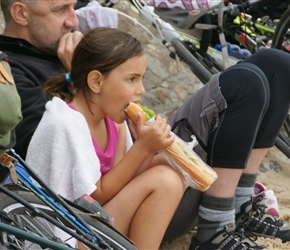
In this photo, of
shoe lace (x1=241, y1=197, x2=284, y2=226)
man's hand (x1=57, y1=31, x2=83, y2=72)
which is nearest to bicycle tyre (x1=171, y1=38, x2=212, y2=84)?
shoe lace (x1=241, y1=197, x2=284, y2=226)

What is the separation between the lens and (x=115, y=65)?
2.33 meters

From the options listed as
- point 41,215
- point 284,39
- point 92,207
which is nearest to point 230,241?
point 92,207

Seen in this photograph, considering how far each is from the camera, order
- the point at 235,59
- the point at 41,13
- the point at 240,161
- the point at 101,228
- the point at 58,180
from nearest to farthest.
A: the point at 101,228 → the point at 58,180 → the point at 240,161 → the point at 41,13 → the point at 235,59

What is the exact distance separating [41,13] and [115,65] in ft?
2.00

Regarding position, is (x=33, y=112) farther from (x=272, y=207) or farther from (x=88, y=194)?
(x=272, y=207)

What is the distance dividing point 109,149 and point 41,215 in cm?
75

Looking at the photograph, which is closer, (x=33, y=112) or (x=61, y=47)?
(x=33, y=112)

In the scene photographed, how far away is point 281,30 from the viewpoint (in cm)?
392

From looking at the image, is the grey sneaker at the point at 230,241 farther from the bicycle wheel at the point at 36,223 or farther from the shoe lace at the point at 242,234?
the bicycle wheel at the point at 36,223

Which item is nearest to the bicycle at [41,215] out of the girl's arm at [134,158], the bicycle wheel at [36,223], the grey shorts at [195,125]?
the bicycle wheel at [36,223]

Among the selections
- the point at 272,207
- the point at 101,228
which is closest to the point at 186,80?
the point at 272,207

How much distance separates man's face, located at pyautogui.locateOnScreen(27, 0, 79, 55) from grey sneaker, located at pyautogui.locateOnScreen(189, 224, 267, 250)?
3.28 ft

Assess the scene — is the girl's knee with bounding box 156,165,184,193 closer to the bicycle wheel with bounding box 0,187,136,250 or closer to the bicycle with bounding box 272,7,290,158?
the bicycle wheel with bounding box 0,187,136,250

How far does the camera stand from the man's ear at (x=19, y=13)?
2750 millimetres
